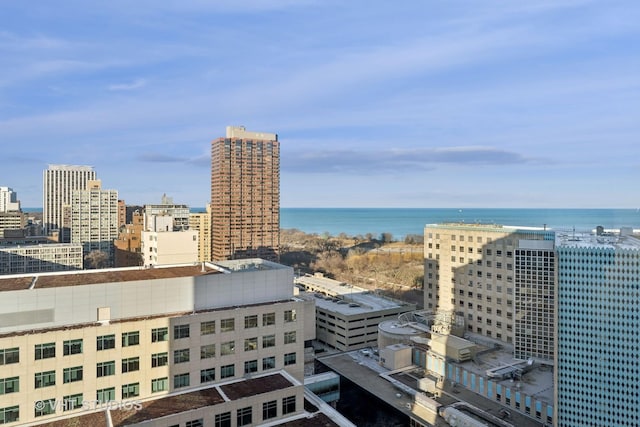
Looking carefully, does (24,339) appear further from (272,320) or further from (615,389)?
(615,389)

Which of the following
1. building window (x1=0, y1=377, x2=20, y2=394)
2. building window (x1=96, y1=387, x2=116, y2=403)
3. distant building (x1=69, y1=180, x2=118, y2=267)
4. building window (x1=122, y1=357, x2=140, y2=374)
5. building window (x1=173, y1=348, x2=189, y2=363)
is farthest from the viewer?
distant building (x1=69, y1=180, x2=118, y2=267)

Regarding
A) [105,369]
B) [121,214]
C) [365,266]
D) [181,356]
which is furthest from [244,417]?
[121,214]

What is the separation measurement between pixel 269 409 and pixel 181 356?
315 inches

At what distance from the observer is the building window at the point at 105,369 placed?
30.3m

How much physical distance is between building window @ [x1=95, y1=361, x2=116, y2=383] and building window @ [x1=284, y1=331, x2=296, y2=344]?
13.7m

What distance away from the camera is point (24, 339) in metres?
28.1

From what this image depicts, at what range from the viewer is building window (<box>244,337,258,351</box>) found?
3547 cm

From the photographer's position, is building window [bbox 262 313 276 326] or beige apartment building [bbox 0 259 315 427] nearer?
beige apartment building [bbox 0 259 315 427]

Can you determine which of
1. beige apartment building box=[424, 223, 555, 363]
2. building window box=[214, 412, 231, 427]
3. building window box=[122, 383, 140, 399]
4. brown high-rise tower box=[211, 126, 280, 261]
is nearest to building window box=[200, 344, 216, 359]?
building window box=[214, 412, 231, 427]

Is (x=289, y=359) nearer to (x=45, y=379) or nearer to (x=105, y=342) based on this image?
(x=105, y=342)

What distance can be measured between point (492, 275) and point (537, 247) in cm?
1131

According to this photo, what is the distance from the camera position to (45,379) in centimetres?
2870

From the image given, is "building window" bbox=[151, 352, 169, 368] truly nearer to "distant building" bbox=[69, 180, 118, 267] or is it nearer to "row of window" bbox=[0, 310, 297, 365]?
"row of window" bbox=[0, 310, 297, 365]

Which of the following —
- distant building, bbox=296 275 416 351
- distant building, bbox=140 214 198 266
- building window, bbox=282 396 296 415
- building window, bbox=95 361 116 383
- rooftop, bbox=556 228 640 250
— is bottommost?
distant building, bbox=296 275 416 351
